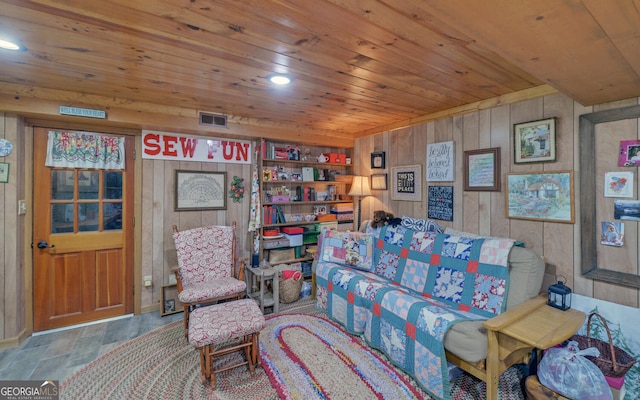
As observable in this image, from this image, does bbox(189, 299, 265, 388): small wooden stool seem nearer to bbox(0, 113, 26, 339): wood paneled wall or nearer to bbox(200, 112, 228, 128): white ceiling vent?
bbox(0, 113, 26, 339): wood paneled wall

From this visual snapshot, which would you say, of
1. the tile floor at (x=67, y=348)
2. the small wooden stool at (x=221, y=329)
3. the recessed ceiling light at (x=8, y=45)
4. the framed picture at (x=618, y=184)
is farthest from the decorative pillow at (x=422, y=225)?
the recessed ceiling light at (x=8, y=45)

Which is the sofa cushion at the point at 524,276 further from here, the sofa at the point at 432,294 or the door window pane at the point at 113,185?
the door window pane at the point at 113,185

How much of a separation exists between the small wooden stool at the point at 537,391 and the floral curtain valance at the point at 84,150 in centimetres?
386

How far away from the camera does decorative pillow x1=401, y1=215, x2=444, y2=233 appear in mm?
2840

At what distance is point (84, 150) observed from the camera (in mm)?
2809

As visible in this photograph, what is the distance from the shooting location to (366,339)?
241 cm

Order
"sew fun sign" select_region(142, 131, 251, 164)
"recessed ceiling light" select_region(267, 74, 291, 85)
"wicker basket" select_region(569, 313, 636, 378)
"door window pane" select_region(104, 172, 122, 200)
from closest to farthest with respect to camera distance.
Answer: "wicker basket" select_region(569, 313, 636, 378)
"recessed ceiling light" select_region(267, 74, 291, 85)
"door window pane" select_region(104, 172, 122, 200)
"sew fun sign" select_region(142, 131, 251, 164)

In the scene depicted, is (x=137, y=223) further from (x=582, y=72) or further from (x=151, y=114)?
(x=582, y=72)

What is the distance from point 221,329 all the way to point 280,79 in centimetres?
183

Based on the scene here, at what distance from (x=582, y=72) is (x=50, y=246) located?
426 centimetres

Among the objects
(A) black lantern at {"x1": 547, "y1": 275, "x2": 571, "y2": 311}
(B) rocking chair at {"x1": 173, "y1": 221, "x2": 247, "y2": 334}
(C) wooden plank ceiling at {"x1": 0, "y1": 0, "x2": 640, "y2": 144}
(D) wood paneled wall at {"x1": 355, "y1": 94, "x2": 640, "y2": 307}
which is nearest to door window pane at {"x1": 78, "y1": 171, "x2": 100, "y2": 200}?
(C) wooden plank ceiling at {"x1": 0, "y1": 0, "x2": 640, "y2": 144}

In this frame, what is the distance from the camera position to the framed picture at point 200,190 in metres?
3.23

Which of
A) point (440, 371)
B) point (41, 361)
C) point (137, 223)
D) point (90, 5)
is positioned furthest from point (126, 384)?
point (90, 5)

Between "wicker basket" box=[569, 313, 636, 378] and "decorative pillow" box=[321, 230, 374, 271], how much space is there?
5.49 ft
